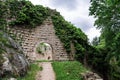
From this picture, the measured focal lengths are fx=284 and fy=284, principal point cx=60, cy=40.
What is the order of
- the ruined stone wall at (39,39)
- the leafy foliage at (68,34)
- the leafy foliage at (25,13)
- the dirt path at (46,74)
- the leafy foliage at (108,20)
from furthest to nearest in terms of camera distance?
1. the leafy foliage at (68,34)
2. the leafy foliage at (25,13)
3. the ruined stone wall at (39,39)
4. the leafy foliage at (108,20)
5. the dirt path at (46,74)

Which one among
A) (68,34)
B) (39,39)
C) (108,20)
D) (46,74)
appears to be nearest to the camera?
(46,74)

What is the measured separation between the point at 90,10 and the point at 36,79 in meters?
5.66

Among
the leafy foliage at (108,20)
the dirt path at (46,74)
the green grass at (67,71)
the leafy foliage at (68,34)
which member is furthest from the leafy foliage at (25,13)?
the leafy foliage at (108,20)

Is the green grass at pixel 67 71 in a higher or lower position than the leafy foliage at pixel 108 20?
lower

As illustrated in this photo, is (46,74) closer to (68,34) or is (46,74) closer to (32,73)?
(32,73)

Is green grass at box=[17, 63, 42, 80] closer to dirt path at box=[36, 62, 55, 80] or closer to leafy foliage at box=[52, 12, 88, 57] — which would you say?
dirt path at box=[36, 62, 55, 80]

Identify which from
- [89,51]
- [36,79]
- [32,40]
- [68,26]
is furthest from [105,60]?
[36,79]

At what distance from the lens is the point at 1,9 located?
68.2 ft

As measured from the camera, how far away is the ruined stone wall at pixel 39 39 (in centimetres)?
2075

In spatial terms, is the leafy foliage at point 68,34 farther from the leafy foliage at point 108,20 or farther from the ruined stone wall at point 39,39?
the leafy foliage at point 108,20

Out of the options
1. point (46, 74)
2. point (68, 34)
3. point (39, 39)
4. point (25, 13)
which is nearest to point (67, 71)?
point (46, 74)

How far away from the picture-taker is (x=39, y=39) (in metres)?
21.5

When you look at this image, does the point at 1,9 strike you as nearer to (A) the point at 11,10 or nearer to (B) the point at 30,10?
(A) the point at 11,10

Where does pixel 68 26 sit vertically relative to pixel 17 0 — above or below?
below
